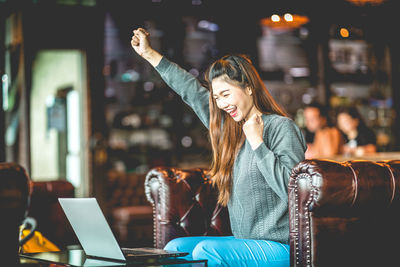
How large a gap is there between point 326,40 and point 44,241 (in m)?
6.94

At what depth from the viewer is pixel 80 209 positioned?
1960mm

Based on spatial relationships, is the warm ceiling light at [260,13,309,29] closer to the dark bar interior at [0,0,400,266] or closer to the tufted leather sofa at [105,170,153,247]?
the dark bar interior at [0,0,400,266]

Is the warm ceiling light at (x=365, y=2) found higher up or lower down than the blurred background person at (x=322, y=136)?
higher up

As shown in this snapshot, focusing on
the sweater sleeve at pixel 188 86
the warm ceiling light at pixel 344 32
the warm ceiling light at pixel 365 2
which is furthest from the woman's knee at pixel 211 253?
the warm ceiling light at pixel 344 32

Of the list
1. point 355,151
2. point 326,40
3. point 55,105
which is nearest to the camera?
point 355,151

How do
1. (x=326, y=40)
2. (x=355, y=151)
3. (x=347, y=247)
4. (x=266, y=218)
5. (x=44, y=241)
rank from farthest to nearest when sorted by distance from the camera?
(x=326, y=40), (x=355, y=151), (x=44, y=241), (x=266, y=218), (x=347, y=247)

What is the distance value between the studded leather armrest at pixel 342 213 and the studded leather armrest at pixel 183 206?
0.87 m

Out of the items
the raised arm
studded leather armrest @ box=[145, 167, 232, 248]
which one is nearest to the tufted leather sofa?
studded leather armrest @ box=[145, 167, 232, 248]

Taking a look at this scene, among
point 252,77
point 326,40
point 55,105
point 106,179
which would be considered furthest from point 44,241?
point 326,40

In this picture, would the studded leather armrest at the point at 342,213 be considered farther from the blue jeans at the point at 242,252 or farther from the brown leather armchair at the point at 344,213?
the blue jeans at the point at 242,252

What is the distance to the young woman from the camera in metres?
2.22

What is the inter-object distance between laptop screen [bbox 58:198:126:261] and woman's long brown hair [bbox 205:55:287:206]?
30.0 inches

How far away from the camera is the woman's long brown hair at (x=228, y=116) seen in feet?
8.18

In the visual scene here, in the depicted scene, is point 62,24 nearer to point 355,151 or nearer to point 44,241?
point 355,151
